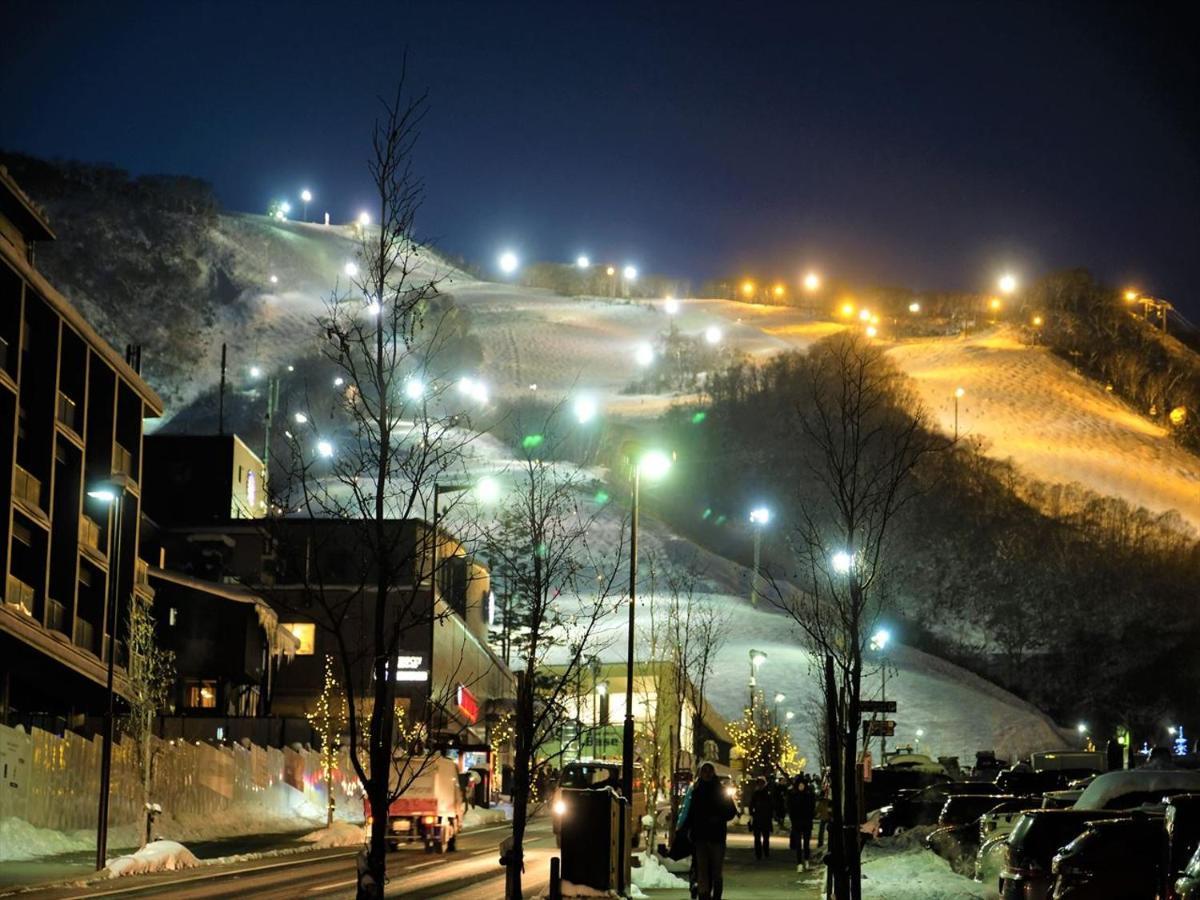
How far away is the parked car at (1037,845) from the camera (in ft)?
54.2

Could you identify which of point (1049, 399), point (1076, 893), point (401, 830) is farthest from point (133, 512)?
point (1049, 399)

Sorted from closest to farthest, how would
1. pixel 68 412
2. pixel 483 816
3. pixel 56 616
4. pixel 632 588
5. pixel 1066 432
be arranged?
pixel 632 588 < pixel 56 616 < pixel 68 412 < pixel 483 816 < pixel 1066 432

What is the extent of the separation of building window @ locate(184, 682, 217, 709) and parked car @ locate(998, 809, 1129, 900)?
5054cm

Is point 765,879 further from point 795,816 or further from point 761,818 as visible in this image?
point 795,816

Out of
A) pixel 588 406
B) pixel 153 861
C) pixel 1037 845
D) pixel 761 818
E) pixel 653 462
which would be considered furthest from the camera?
pixel 588 406

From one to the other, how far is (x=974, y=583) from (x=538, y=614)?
404ft

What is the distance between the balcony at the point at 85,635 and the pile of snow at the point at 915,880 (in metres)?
30.0

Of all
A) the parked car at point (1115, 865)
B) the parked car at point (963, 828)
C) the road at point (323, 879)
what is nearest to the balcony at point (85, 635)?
the road at point (323, 879)

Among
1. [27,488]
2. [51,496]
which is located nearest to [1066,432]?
[51,496]

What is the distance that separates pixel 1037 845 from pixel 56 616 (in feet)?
123

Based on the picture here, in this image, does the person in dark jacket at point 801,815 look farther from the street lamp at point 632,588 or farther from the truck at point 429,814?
the street lamp at point 632,588

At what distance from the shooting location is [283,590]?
7044 centimetres

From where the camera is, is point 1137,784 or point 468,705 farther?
point 468,705

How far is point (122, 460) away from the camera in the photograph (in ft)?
182
